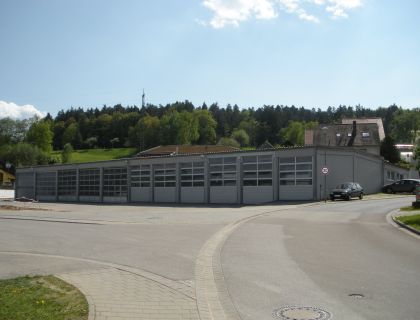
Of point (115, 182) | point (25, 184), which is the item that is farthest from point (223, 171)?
point (25, 184)

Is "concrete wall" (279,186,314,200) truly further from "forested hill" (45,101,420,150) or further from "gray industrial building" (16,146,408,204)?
"forested hill" (45,101,420,150)

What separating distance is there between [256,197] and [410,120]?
332 feet

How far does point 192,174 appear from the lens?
44.8 metres

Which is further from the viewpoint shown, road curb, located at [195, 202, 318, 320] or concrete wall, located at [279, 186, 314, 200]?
concrete wall, located at [279, 186, 314, 200]

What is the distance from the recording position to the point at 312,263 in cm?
1117

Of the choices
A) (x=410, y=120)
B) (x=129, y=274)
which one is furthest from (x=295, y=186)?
(x=410, y=120)

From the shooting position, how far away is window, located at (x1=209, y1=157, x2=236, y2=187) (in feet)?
136

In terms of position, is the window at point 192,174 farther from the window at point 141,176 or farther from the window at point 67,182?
the window at point 67,182

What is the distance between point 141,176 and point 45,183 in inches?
851

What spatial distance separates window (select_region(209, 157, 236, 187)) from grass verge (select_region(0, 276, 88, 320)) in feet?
107

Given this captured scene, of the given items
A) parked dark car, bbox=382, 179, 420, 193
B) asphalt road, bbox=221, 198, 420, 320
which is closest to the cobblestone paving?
asphalt road, bbox=221, 198, 420, 320

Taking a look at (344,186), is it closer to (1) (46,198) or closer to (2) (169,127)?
(1) (46,198)

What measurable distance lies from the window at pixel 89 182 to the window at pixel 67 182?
144 cm

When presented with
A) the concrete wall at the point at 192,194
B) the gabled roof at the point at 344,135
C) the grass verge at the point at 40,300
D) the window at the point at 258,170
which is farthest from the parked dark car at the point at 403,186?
the grass verge at the point at 40,300
